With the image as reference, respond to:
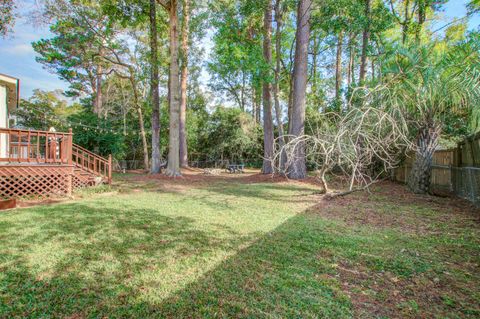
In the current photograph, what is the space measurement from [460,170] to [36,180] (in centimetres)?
1233

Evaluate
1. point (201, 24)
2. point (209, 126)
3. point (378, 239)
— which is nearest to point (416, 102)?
point (378, 239)

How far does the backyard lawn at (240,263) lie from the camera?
7.30 feet

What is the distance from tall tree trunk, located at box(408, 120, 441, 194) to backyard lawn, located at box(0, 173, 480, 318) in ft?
7.17

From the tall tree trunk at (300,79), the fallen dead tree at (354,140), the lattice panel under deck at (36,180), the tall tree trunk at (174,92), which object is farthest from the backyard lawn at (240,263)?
the tall tree trunk at (174,92)

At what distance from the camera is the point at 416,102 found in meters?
6.99

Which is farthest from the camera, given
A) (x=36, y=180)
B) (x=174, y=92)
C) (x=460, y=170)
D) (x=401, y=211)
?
(x=174, y=92)

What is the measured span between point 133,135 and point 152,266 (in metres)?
21.3

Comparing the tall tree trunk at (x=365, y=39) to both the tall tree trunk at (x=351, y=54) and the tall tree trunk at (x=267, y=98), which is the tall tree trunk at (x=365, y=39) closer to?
the tall tree trunk at (x=351, y=54)

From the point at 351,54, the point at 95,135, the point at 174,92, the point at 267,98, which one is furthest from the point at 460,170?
the point at 95,135

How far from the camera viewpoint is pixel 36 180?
7574mm

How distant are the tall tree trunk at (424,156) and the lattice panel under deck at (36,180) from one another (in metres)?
10.8

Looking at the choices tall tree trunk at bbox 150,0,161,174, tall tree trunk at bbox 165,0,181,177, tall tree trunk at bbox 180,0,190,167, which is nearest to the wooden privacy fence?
tall tree trunk at bbox 165,0,181,177

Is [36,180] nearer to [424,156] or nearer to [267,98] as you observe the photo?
[267,98]

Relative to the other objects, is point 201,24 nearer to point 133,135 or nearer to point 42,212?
point 133,135
